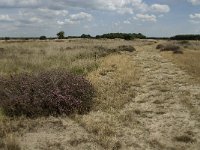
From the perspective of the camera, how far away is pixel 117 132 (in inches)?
352

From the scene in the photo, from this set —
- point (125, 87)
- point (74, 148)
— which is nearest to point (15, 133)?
point (74, 148)

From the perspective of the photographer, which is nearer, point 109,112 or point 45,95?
point 45,95

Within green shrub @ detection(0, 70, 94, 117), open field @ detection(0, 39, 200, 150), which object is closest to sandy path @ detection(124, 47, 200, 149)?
open field @ detection(0, 39, 200, 150)

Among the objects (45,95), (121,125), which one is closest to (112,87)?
(45,95)

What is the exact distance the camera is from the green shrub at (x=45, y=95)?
1019 cm

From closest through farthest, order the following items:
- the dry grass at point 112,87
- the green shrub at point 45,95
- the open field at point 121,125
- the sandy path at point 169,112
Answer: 1. the open field at point 121,125
2. the sandy path at point 169,112
3. the green shrub at point 45,95
4. the dry grass at point 112,87

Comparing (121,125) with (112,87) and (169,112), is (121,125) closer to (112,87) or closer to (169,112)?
(169,112)

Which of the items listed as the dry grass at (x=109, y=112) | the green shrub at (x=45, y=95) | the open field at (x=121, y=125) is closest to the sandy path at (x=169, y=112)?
the open field at (x=121, y=125)

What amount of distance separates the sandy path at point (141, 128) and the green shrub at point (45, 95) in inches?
19.9

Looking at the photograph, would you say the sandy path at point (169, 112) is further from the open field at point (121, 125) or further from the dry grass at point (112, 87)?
the dry grass at point (112, 87)

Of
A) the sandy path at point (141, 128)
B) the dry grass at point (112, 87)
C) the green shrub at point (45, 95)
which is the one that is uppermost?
the green shrub at point (45, 95)

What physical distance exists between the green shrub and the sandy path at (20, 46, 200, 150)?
50cm

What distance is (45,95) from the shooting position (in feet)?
34.4

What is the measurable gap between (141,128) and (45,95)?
2633mm
